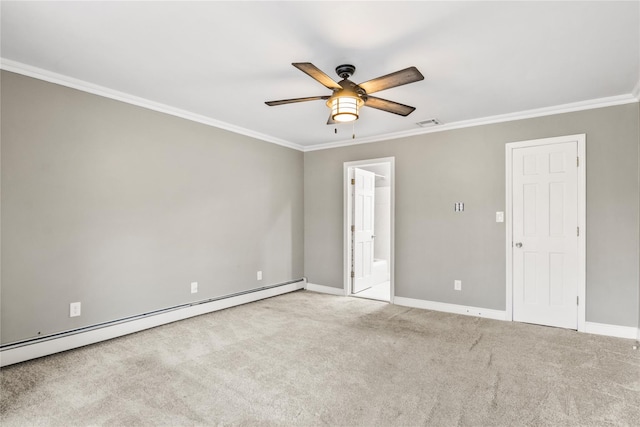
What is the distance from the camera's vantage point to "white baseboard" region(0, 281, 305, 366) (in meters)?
2.79

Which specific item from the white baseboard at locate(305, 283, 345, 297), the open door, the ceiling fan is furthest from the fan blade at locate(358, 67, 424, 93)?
the white baseboard at locate(305, 283, 345, 297)

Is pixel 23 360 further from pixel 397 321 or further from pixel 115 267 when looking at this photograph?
pixel 397 321

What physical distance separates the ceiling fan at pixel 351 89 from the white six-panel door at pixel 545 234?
211 centimetres

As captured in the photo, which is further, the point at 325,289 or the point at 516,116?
the point at 325,289

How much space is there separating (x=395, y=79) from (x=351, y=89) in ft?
1.26

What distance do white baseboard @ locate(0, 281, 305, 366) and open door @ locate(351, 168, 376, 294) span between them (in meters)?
1.69

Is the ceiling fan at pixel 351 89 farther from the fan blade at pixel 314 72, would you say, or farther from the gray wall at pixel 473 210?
the gray wall at pixel 473 210

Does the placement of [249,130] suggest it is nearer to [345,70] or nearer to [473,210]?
[345,70]

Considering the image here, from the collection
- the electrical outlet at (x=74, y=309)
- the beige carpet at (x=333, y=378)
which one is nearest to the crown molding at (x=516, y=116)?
the beige carpet at (x=333, y=378)

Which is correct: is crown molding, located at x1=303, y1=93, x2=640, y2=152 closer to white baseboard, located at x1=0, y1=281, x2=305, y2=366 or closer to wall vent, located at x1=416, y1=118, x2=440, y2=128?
wall vent, located at x1=416, y1=118, x2=440, y2=128

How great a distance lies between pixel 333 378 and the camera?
257 centimetres

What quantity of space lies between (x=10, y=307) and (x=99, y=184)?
1.26 metres

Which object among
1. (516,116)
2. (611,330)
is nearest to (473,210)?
(516,116)

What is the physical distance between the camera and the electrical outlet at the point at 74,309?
3.09 metres
